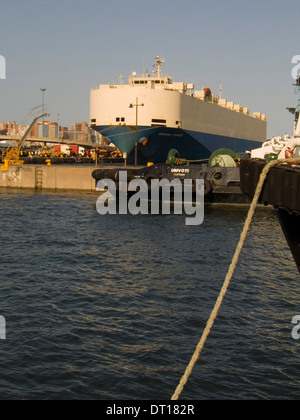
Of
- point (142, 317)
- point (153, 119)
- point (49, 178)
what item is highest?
point (153, 119)

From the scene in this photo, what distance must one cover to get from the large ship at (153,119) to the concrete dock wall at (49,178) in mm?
13837

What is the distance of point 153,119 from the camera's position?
71375mm

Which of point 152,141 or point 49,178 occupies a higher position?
point 152,141

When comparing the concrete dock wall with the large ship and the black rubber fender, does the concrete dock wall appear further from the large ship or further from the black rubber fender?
the black rubber fender

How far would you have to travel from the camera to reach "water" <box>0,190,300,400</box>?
10.3m

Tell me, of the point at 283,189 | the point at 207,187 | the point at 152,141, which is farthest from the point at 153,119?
the point at 283,189

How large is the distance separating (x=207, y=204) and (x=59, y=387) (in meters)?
29.0

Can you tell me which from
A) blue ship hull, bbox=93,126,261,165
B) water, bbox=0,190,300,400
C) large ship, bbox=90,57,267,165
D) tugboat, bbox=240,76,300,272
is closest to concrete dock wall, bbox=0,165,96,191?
large ship, bbox=90,57,267,165

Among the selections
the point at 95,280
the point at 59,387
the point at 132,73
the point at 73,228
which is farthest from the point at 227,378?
the point at 132,73

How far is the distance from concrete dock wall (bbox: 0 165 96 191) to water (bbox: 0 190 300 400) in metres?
24.1

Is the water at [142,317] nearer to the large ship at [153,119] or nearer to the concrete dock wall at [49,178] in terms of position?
the concrete dock wall at [49,178]

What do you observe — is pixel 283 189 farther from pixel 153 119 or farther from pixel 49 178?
pixel 153 119

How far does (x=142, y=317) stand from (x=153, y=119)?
59626mm

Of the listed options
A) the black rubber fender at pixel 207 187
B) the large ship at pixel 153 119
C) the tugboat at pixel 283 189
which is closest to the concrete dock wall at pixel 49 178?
the large ship at pixel 153 119
